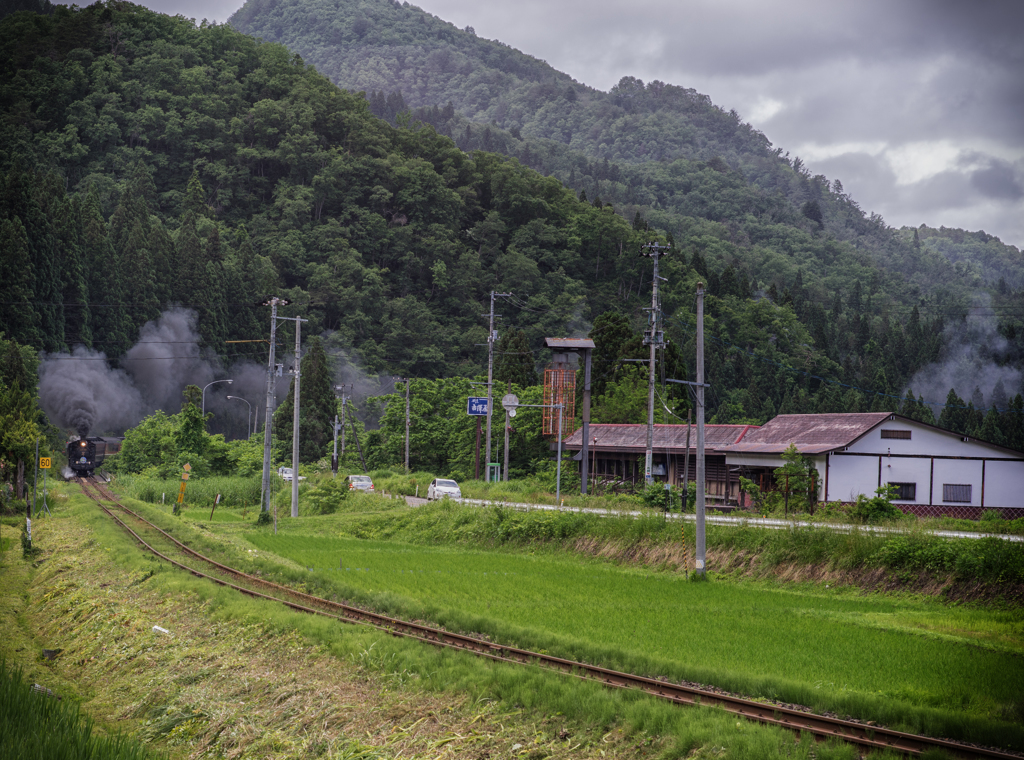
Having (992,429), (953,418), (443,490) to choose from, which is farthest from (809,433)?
(953,418)

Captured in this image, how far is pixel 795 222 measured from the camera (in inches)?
6334

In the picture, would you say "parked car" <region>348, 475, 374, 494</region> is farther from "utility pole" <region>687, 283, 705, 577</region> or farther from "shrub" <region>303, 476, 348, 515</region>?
"utility pole" <region>687, 283, 705, 577</region>

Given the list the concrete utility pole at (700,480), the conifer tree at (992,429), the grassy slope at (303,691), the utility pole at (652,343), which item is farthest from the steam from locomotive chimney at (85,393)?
the conifer tree at (992,429)

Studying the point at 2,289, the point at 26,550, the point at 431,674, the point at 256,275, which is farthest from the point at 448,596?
the point at 256,275

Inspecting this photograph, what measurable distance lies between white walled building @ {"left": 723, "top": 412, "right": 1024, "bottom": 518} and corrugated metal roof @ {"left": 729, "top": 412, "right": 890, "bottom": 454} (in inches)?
3.7

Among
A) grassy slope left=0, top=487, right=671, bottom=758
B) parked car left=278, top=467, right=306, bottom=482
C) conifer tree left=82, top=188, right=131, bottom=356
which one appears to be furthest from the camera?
conifer tree left=82, top=188, right=131, bottom=356

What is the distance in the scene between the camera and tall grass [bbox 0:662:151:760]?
908 cm

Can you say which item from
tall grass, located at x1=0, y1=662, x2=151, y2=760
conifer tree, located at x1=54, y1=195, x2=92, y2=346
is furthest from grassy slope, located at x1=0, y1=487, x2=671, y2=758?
conifer tree, located at x1=54, y1=195, x2=92, y2=346

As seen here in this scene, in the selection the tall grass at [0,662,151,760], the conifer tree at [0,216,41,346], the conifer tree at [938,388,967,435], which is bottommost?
the tall grass at [0,662,151,760]

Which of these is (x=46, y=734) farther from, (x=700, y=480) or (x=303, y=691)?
(x=700, y=480)

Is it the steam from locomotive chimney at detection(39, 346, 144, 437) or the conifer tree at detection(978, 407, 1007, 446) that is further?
the steam from locomotive chimney at detection(39, 346, 144, 437)

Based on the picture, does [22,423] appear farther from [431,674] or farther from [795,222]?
[795,222]

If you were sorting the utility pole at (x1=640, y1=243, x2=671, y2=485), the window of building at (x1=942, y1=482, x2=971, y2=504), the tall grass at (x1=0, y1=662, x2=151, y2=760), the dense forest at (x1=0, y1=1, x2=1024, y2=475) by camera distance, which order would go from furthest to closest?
the dense forest at (x1=0, y1=1, x2=1024, y2=475) → the utility pole at (x1=640, y1=243, x2=671, y2=485) → the window of building at (x1=942, y1=482, x2=971, y2=504) → the tall grass at (x1=0, y1=662, x2=151, y2=760)

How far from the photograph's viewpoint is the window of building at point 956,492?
109ft
